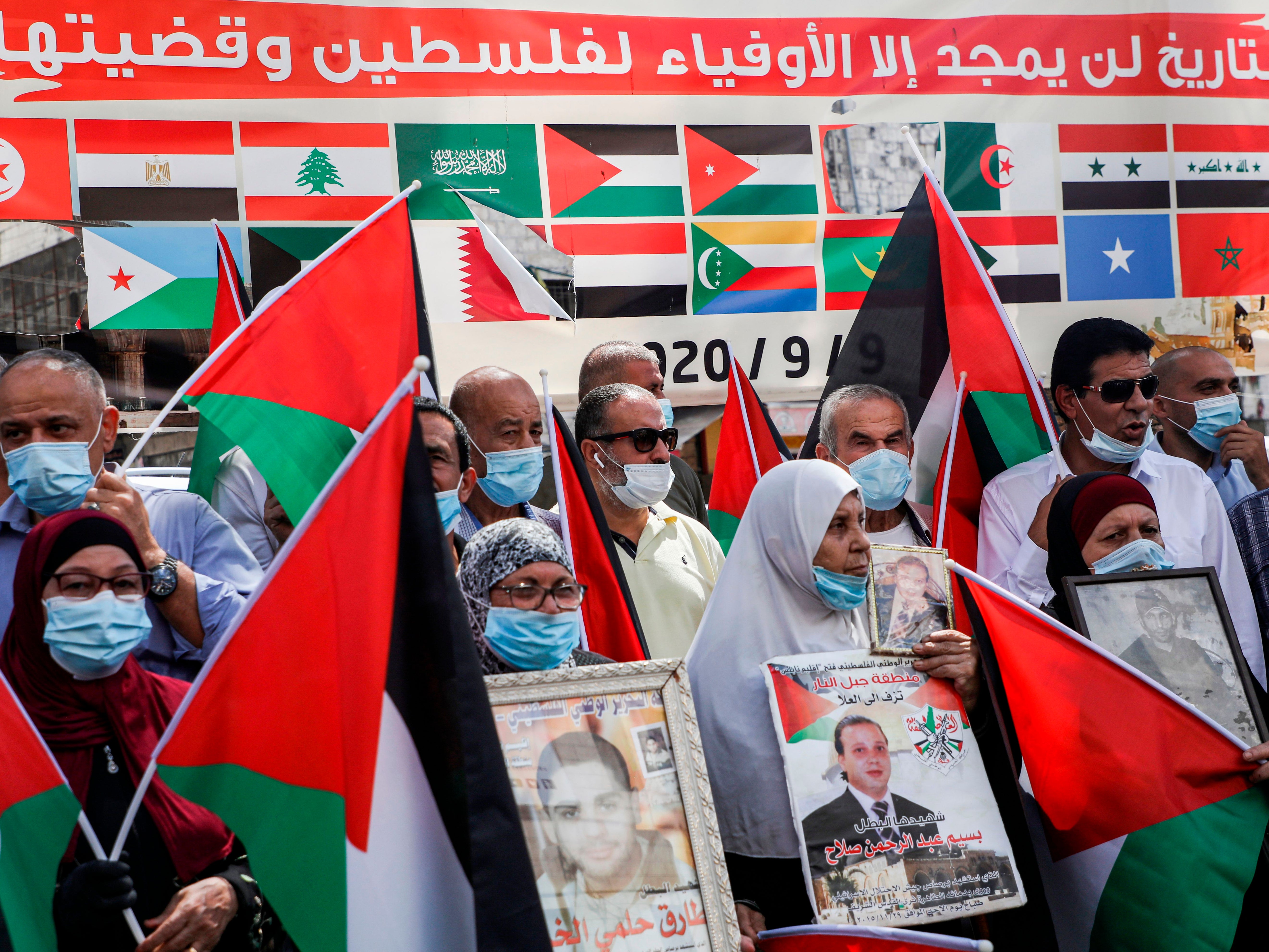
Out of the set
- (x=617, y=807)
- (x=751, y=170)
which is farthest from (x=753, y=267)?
(x=617, y=807)

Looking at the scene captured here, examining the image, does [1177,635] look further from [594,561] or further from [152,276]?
[152,276]

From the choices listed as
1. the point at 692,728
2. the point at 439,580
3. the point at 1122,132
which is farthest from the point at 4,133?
the point at 1122,132

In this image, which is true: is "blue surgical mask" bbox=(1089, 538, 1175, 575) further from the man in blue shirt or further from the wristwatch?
the wristwatch

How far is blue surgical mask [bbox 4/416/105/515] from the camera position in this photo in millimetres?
3061

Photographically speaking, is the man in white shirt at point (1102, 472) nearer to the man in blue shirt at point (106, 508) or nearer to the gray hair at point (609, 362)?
the gray hair at point (609, 362)

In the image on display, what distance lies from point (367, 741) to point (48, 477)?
1.42 metres

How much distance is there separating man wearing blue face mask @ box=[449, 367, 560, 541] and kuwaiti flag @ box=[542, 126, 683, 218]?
1245mm

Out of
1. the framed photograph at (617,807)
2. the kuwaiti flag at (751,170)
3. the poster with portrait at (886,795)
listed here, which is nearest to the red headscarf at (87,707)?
the framed photograph at (617,807)

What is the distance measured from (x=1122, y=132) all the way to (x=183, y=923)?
16.9 ft

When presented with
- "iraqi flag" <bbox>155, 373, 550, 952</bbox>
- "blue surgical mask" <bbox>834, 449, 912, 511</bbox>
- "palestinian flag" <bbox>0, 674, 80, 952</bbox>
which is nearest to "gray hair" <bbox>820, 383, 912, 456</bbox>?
"blue surgical mask" <bbox>834, 449, 912, 511</bbox>

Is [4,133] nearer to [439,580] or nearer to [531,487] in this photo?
[531,487]

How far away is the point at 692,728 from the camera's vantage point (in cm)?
252

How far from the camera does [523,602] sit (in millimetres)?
2684

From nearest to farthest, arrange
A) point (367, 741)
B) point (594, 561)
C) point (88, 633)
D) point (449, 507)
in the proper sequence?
point (367, 741)
point (88, 633)
point (449, 507)
point (594, 561)
